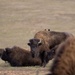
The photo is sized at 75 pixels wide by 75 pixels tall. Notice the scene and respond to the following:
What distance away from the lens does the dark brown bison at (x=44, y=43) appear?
12378mm

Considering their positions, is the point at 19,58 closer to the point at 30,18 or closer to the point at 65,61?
the point at 65,61

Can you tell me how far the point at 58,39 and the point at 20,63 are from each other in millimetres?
3071

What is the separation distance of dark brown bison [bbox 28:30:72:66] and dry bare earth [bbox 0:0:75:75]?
238cm

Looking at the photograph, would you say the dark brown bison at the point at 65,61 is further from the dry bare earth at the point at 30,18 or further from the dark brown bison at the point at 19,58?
the dry bare earth at the point at 30,18

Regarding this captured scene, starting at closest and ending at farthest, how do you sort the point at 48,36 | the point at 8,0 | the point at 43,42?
the point at 43,42 → the point at 48,36 → the point at 8,0

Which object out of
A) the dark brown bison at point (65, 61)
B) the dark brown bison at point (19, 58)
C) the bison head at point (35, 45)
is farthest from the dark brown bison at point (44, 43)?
the dark brown bison at point (65, 61)

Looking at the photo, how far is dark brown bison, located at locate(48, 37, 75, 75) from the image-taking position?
357 centimetres

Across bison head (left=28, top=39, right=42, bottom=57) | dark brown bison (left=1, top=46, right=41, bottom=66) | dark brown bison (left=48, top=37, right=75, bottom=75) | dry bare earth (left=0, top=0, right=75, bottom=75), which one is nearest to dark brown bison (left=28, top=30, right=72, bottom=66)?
bison head (left=28, top=39, right=42, bottom=57)

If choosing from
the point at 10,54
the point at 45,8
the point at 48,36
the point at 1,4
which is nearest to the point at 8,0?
the point at 1,4

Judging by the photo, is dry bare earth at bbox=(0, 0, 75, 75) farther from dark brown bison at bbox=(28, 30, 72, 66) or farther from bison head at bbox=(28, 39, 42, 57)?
bison head at bbox=(28, 39, 42, 57)

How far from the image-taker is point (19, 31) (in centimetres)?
2131

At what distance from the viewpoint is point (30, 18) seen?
2556cm

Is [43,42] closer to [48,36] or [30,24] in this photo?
[48,36]

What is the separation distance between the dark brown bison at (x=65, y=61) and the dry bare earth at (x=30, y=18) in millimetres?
13226
